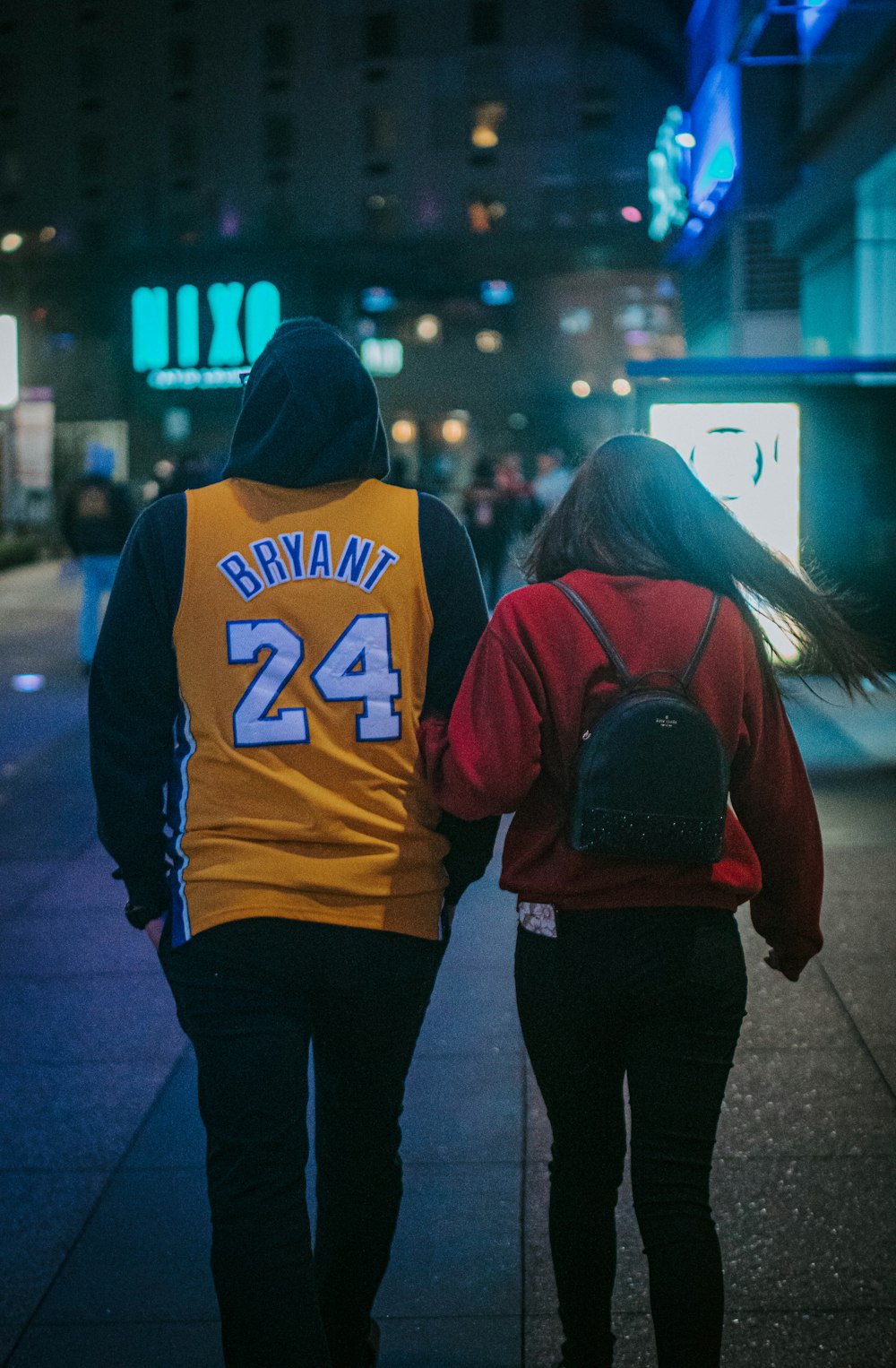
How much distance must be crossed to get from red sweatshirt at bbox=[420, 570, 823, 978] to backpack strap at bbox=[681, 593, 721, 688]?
0.01 meters

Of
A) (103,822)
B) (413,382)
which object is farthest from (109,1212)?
(413,382)

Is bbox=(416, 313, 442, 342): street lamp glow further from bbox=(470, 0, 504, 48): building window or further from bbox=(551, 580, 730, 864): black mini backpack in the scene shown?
bbox=(551, 580, 730, 864): black mini backpack

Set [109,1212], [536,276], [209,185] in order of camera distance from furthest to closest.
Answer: [209,185] < [536,276] < [109,1212]

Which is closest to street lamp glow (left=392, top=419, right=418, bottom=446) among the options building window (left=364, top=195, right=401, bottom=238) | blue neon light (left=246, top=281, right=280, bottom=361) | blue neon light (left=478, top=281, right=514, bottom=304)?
blue neon light (left=478, top=281, right=514, bottom=304)

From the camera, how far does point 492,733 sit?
2.35 meters

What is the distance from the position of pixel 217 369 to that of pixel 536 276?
3551 centimetres

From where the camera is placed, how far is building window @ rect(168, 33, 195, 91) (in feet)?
195

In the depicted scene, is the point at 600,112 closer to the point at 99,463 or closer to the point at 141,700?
the point at 99,463

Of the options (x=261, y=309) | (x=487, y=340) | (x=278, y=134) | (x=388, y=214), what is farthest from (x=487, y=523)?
(x=278, y=134)

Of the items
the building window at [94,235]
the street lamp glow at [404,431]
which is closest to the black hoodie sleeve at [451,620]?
the street lamp glow at [404,431]

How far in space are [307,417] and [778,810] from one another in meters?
1.00

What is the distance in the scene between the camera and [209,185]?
58.9 m

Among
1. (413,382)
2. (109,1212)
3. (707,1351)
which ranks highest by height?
(413,382)

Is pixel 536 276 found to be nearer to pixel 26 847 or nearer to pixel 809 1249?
pixel 26 847
